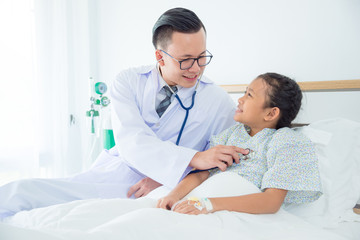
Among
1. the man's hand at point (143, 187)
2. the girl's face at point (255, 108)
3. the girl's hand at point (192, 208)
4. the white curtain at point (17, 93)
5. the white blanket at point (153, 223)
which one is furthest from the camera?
the white curtain at point (17, 93)

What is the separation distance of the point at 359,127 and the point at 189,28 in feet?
3.03

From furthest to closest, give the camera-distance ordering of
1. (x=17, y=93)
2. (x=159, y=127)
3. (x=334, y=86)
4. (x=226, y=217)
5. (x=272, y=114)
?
(x=17, y=93) < (x=334, y=86) < (x=159, y=127) < (x=272, y=114) < (x=226, y=217)

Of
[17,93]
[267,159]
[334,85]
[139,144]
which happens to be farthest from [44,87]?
[334,85]

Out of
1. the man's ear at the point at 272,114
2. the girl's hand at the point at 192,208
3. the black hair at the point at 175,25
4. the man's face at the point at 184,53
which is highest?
the black hair at the point at 175,25

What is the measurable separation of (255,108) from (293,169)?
0.35 m

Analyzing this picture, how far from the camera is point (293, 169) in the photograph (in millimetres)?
1098

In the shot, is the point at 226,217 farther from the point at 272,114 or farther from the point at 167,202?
the point at 272,114

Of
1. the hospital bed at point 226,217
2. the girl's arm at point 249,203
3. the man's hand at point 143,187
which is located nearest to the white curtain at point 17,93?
the man's hand at point 143,187

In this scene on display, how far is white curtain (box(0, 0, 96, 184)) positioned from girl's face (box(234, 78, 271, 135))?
1.96m

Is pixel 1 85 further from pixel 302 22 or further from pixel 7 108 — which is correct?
pixel 302 22

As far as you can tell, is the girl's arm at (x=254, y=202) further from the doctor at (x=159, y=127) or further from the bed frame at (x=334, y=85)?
the bed frame at (x=334, y=85)

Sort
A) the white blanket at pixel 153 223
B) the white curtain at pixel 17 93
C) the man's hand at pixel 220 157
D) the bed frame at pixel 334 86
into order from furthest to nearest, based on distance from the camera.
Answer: the white curtain at pixel 17 93
the bed frame at pixel 334 86
the man's hand at pixel 220 157
the white blanket at pixel 153 223

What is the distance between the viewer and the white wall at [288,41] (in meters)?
1.92

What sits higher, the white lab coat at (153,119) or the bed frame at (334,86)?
the bed frame at (334,86)
